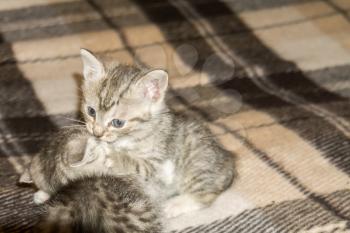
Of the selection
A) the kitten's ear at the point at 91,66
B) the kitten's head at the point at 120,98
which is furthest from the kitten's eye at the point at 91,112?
the kitten's ear at the point at 91,66

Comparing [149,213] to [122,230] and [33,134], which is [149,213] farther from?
[33,134]

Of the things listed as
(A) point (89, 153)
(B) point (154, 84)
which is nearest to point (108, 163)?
(A) point (89, 153)

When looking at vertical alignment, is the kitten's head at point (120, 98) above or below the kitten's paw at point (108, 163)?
above

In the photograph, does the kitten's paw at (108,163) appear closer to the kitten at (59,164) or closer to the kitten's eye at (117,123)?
the kitten at (59,164)

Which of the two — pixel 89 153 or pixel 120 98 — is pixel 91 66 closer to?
pixel 120 98

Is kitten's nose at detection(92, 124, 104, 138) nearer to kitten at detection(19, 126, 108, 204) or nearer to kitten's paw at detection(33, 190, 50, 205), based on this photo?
kitten at detection(19, 126, 108, 204)

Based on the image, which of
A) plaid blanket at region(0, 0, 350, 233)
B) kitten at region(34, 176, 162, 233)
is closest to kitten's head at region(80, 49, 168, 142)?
kitten at region(34, 176, 162, 233)
